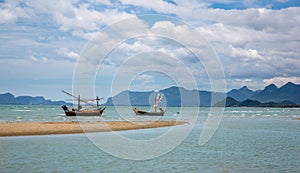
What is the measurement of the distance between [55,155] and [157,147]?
7847mm

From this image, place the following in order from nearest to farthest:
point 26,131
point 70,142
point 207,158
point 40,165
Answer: point 40,165, point 207,158, point 70,142, point 26,131

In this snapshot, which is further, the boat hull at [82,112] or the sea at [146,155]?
the boat hull at [82,112]

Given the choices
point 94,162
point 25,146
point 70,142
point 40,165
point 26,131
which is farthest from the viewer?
point 26,131

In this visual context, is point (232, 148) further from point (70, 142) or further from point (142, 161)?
point (70, 142)

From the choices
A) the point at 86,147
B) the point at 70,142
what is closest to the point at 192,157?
the point at 86,147

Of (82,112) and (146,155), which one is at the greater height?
(82,112)

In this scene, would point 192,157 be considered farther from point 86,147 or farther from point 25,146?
point 25,146

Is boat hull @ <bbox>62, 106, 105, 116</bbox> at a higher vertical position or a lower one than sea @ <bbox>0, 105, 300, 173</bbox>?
higher

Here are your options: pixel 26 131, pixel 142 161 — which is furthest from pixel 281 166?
pixel 26 131

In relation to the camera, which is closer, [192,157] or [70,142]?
[192,157]

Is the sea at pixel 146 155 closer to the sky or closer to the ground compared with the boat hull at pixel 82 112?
closer to the ground

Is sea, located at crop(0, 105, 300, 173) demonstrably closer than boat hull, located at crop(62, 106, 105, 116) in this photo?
Yes

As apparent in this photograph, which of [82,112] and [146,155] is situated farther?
[82,112]

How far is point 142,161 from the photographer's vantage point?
22578mm
